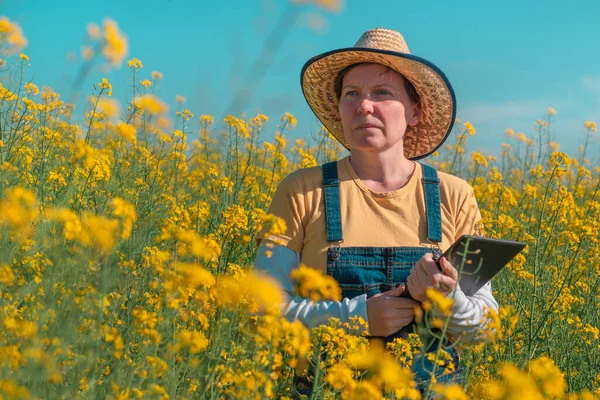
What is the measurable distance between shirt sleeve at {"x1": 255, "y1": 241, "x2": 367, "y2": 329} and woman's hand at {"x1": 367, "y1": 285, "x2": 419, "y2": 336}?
1.2 inches

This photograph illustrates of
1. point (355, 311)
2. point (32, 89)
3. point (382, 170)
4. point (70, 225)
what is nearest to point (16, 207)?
point (70, 225)

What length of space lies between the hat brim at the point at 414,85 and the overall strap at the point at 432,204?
261 millimetres

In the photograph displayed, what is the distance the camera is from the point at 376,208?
2.33 m

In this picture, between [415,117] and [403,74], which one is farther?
[415,117]

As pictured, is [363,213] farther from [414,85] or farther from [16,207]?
[16,207]

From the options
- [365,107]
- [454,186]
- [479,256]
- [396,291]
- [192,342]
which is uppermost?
[365,107]

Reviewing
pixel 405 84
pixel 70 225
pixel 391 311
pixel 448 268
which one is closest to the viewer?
pixel 70 225

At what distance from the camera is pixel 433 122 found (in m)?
2.60

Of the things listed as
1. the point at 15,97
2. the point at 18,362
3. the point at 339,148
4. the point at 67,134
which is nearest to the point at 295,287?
the point at 18,362

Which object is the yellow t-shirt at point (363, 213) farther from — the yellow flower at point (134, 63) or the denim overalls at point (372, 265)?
the yellow flower at point (134, 63)

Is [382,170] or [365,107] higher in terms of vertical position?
[365,107]

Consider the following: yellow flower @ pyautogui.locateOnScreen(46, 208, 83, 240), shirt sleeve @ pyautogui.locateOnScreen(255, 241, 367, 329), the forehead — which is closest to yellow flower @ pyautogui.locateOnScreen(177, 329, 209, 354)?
yellow flower @ pyautogui.locateOnScreen(46, 208, 83, 240)

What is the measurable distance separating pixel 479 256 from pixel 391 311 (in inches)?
11.3

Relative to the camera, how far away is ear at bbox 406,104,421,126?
98.1 inches
